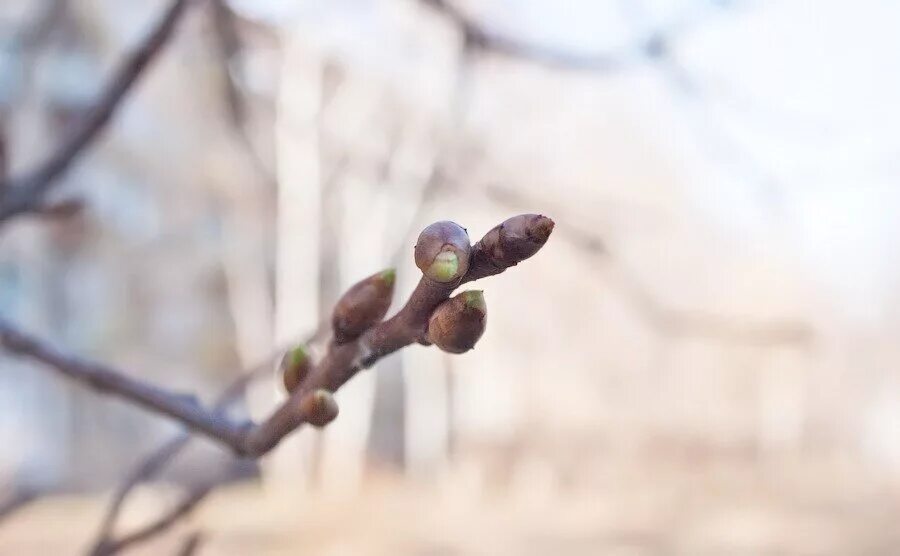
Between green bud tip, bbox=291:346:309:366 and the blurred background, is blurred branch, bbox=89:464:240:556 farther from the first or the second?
the blurred background

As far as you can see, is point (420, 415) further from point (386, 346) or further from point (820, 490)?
point (386, 346)

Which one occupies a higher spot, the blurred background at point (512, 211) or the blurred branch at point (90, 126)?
the blurred background at point (512, 211)

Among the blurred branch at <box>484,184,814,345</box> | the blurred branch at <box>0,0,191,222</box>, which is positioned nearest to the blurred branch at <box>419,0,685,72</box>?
the blurred branch at <box>484,184,814,345</box>

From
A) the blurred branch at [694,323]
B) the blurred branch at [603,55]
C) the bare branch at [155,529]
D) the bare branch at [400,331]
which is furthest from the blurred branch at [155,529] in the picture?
the blurred branch at [694,323]

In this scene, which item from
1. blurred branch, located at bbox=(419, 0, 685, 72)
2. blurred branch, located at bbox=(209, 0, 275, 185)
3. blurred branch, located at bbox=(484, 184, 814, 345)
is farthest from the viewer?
blurred branch, located at bbox=(484, 184, 814, 345)

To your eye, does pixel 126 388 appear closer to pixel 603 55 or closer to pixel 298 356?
pixel 298 356

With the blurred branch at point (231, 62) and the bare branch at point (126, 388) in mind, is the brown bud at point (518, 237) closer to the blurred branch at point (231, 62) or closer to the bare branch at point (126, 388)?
the bare branch at point (126, 388)

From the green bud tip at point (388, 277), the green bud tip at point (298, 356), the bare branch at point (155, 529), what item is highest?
the green bud tip at point (388, 277)
